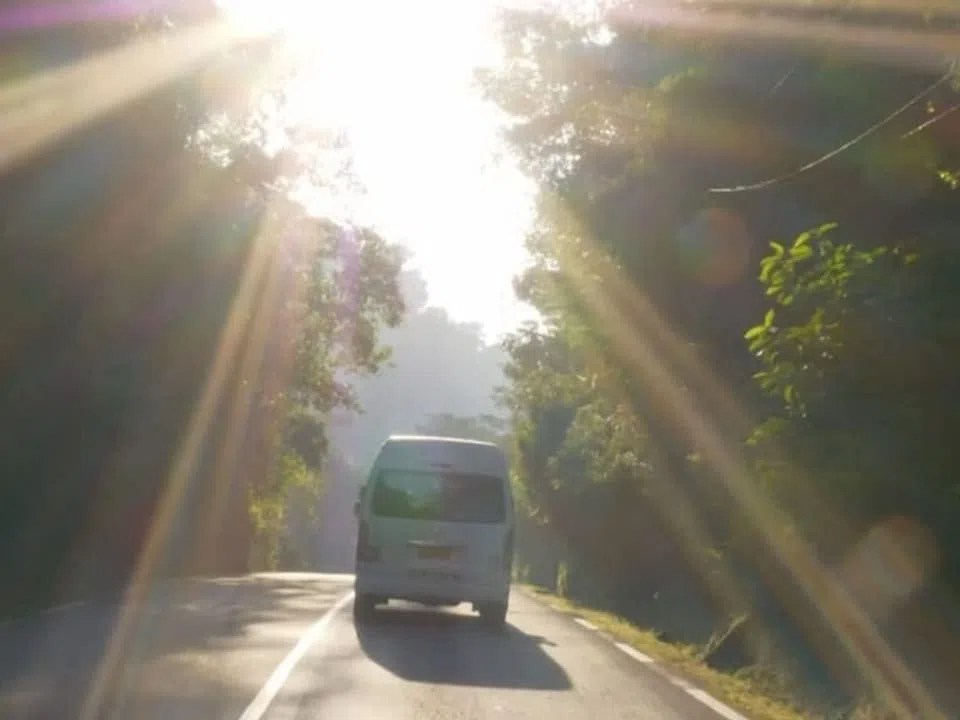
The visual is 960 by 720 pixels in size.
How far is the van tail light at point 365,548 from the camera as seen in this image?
20.3m

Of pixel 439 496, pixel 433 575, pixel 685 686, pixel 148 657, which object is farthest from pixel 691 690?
pixel 439 496

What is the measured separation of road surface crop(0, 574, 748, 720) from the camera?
11.8 metres

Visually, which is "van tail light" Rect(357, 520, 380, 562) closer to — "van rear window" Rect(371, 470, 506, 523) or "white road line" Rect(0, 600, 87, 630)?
"van rear window" Rect(371, 470, 506, 523)

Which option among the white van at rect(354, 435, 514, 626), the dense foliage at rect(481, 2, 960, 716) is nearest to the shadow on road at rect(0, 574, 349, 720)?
the white van at rect(354, 435, 514, 626)

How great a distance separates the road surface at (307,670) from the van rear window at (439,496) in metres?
1.39

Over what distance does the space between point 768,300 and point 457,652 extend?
6.33 metres

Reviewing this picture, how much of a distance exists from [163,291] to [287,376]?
805 inches

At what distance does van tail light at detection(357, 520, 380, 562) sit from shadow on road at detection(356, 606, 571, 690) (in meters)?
0.78

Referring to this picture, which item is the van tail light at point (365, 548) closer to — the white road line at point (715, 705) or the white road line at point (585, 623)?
the white road line at point (585, 623)

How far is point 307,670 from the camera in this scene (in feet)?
47.2

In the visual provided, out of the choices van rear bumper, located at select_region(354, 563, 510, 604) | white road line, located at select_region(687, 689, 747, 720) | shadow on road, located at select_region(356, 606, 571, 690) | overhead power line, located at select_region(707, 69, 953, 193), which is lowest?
white road line, located at select_region(687, 689, 747, 720)

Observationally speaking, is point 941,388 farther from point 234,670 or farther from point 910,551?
point 234,670

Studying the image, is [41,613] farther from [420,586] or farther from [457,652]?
[457,652]

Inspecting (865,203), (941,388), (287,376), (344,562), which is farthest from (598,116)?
(344,562)
